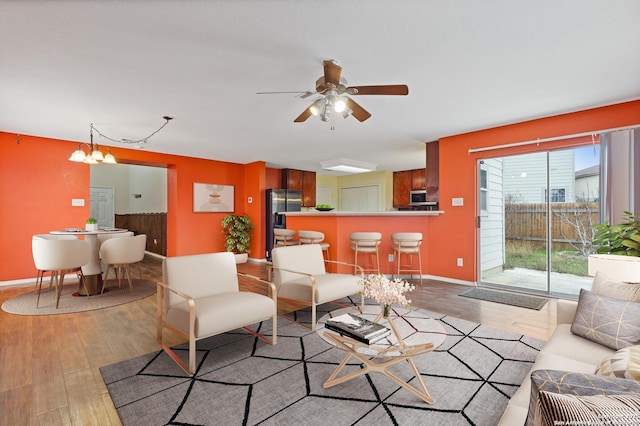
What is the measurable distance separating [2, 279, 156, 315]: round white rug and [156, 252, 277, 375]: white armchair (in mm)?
1767

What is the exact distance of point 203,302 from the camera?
2428mm

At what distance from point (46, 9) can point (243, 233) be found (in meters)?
5.52

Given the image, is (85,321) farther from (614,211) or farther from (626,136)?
(626,136)

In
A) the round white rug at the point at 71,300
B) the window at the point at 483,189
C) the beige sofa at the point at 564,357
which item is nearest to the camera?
the beige sofa at the point at 564,357

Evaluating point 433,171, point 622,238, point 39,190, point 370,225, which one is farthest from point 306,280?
point 39,190

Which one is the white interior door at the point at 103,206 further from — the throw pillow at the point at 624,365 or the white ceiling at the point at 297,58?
the throw pillow at the point at 624,365

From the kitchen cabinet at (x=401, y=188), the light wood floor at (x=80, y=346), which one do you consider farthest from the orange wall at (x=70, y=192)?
the kitchen cabinet at (x=401, y=188)

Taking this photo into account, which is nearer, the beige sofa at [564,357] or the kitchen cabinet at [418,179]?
the beige sofa at [564,357]

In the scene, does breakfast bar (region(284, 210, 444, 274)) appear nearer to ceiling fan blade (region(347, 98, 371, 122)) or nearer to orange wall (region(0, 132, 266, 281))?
ceiling fan blade (region(347, 98, 371, 122))

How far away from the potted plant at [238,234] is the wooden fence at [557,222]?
5.35 meters

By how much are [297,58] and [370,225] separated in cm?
314

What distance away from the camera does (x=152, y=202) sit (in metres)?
8.75

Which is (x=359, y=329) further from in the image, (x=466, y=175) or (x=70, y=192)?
(x=70, y=192)

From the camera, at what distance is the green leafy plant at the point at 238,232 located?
7.10m
